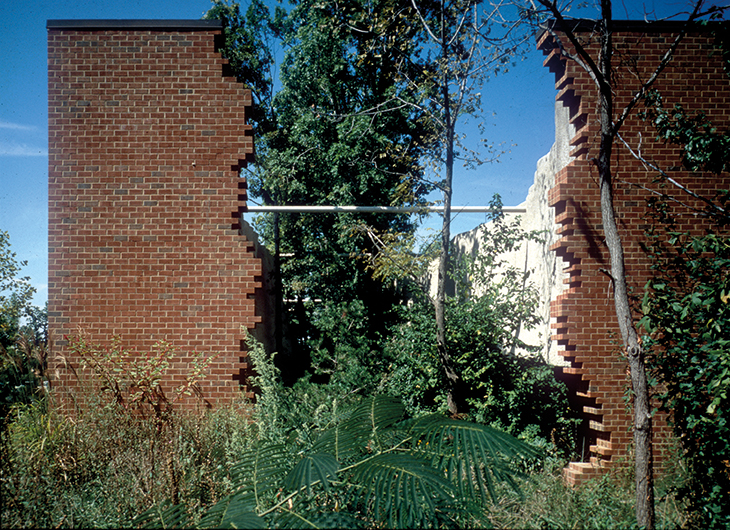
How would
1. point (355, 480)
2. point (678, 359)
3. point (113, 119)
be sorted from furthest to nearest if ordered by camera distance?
1. point (113, 119)
2. point (678, 359)
3. point (355, 480)

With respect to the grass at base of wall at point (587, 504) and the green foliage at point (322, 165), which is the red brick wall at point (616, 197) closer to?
the grass at base of wall at point (587, 504)

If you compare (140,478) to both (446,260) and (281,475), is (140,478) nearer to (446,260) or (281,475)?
(281,475)

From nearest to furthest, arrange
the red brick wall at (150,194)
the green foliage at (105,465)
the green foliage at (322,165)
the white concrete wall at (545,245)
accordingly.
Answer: the green foliage at (105,465), the red brick wall at (150,194), the white concrete wall at (545,245), the green foliage at (322,165)

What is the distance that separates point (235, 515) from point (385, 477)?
0.65m

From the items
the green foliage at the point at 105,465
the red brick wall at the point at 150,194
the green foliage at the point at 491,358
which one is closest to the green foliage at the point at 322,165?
the green foliage at the point at 491,358

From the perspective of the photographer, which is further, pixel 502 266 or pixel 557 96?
pixel 502 266

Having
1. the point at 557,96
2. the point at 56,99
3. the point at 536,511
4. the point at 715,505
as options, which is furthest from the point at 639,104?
the point at 56,99

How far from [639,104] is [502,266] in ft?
10.5

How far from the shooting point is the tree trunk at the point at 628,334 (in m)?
3.61

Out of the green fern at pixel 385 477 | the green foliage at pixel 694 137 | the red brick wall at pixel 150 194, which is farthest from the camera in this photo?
the red brick wall at pixel 150 194

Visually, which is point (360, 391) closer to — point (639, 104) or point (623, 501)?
point (623, 501)

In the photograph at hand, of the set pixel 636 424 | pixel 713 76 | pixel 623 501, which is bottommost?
pixel 623 501

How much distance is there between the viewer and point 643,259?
521 cm

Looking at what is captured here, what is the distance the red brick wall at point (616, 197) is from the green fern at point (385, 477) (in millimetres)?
3456
